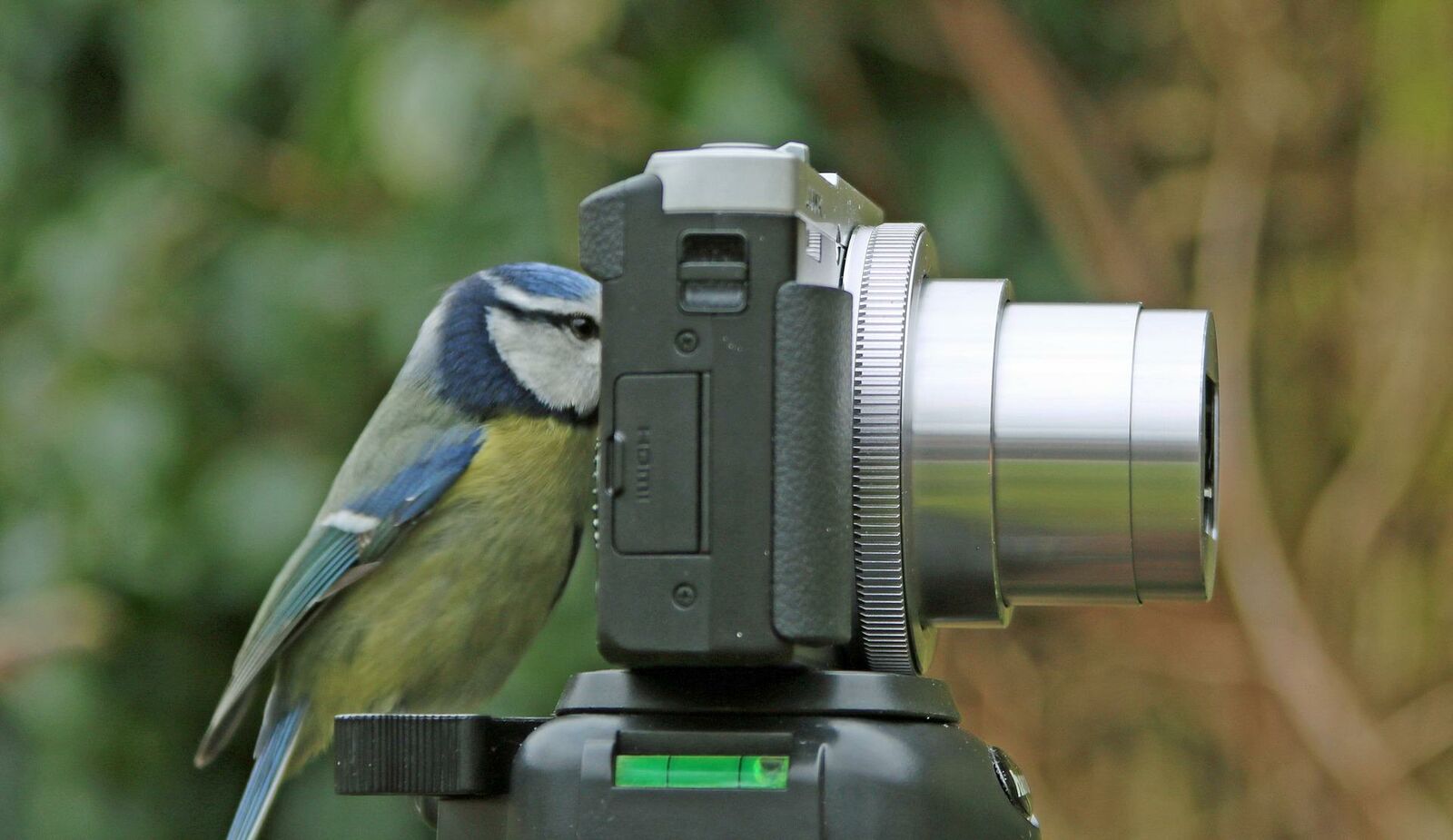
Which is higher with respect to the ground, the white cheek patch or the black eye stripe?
the black eye stripe

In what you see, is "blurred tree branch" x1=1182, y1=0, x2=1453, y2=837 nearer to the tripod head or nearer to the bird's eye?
the bird's eye

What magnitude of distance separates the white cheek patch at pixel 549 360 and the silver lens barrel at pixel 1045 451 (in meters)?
0.40

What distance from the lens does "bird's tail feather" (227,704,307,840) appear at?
51.3 inches

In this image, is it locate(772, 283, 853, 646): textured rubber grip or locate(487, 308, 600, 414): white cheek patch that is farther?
locate(487, 308, 600, 414): white cheek patch

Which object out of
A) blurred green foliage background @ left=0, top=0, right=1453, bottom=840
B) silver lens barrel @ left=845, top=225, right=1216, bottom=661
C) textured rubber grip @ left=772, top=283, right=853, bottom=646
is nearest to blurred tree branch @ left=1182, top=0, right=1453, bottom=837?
blurred green foliage background @ left=0, top=0, right=1453, bottom=840

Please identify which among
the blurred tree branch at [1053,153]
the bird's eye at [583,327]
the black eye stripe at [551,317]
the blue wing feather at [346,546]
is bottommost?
the blue wing feather at [346,546]

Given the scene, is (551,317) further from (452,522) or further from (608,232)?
(608,232)

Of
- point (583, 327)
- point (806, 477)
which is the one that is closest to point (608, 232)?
point (806, 477)

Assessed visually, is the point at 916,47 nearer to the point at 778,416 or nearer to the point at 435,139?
the point at 435,139

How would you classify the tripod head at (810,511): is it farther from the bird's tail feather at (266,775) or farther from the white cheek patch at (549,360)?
the bird's tail feather at (266,775)

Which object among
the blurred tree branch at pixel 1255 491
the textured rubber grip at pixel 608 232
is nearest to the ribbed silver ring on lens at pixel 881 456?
the textured rubber grip at pixel 608 232

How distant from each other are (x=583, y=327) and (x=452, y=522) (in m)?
0.21

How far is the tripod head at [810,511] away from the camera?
762mm

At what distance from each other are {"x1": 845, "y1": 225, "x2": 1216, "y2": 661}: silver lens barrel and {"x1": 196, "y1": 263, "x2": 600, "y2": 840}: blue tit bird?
42cm
